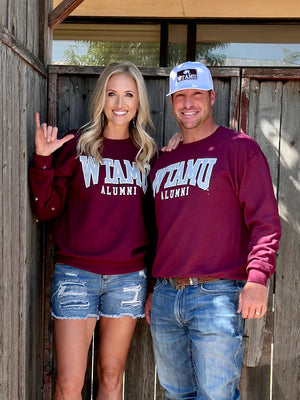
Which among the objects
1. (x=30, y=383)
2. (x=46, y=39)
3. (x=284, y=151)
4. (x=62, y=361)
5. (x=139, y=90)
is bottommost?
(x=30, y=383)

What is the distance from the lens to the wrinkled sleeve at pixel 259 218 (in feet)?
8.34

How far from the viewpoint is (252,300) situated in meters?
2.53

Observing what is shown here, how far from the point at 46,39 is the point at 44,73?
0.20m

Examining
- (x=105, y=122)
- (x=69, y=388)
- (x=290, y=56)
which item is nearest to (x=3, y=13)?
(x=105, y=122)

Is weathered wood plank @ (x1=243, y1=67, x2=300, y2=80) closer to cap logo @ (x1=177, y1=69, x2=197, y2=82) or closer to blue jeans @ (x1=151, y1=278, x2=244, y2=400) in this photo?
cap logo @ (x1=177, y1=69, x2=197, y2=82)

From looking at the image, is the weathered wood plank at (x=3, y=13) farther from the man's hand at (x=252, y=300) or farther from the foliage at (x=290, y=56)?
→ the foliage at (x=290, y=56)

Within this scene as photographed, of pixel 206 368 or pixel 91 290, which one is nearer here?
pixel 206 368

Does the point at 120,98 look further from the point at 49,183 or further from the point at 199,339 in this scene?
the point at 199,339

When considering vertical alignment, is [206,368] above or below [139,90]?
below

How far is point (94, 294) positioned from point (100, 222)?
363 mm

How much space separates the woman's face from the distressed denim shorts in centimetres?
81

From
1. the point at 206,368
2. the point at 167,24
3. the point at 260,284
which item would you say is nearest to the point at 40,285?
the point at 206,368

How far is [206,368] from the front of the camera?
2615 millimetres

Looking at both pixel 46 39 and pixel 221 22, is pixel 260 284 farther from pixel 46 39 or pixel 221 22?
pixel 221 22
